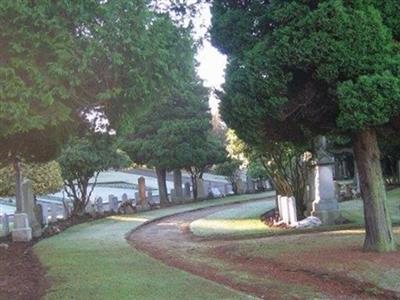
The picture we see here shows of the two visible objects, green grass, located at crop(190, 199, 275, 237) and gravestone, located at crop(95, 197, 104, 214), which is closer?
green grass, located at crop(190, 199, 275, 237)

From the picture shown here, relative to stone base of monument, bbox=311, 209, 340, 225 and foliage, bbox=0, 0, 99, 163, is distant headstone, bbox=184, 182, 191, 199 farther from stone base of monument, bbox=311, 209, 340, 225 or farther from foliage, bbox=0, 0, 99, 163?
foliage, bbox=0, 0, 99, 163

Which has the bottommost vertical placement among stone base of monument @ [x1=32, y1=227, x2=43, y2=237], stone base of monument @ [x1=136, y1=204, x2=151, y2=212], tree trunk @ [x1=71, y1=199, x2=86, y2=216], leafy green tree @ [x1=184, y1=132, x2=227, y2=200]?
stone base of monument @ [x1=32, y1=227, x2=43, y2=237]

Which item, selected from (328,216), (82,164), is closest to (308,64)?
(328,216)

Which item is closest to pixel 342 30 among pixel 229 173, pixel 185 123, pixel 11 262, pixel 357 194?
pixel 11 262

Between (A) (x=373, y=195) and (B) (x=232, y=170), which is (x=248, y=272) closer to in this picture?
(A) (x=373, y=195)

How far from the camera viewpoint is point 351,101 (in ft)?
31.7

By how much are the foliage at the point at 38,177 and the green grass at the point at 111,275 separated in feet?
24.3

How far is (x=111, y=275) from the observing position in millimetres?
10148

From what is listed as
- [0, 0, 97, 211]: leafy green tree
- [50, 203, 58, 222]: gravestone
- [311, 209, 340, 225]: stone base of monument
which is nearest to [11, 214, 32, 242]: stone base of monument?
[50, 203, 58, 222]: gravestone

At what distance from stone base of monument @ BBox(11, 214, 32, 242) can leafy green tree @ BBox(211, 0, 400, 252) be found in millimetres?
9285

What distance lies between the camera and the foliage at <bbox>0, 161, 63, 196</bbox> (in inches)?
937

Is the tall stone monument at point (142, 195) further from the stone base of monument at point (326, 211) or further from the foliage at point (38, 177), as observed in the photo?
the stone base of monument at point (326, 211)

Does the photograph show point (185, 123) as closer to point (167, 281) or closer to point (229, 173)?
point (229, 173)

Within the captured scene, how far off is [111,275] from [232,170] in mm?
30518
